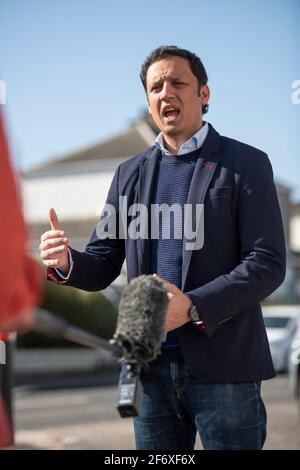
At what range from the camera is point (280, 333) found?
56.4 ft

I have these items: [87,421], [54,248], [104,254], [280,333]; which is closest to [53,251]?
[54,248]

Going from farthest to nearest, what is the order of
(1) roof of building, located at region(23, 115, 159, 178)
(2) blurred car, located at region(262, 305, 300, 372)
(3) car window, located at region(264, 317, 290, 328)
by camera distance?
(1) roof of building, located at region(23, 115, 159, 178) < (3) car window, located at region(264, 317, 290, 328) < (2) blurred car, located at region(262, 305, 300, 372)

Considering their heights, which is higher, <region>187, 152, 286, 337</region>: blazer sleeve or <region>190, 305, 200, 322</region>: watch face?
<region>187, 152, 286, 337</region>: blazer sleeve

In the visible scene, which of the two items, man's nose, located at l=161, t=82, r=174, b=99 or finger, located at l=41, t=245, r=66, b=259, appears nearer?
finger, located at l=41, t=245, r=66, b=259

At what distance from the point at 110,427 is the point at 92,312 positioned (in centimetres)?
1091

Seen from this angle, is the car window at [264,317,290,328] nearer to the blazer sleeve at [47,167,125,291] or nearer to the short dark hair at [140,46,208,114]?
the blazer sleeve at [47,167,125,291]

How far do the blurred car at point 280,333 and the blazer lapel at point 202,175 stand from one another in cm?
1120

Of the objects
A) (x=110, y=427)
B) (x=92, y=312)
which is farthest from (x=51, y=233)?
(x=92, y=312)

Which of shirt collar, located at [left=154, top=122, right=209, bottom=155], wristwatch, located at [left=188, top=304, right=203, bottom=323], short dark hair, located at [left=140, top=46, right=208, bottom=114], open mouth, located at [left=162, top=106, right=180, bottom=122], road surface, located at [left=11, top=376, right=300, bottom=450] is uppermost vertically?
short dark hair, located at [left=140, top=46, right=208, bottom=114]

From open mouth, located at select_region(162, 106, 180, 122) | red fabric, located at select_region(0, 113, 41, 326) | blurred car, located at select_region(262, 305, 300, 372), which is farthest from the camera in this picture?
blurred car, located at select_region(262, 305, 300, 372)

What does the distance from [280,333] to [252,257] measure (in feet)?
50.2

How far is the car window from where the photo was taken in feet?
61.4

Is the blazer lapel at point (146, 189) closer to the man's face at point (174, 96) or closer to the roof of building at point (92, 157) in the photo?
the man's face at point (174, 96)

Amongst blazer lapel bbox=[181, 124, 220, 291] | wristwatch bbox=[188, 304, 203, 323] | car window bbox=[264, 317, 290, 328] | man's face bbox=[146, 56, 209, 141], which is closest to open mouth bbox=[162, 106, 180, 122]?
man's face bbox=[146, 56, 209, 141]
